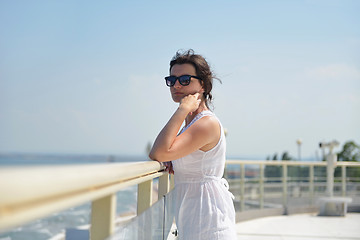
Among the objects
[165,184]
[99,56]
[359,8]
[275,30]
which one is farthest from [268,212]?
[99,56]

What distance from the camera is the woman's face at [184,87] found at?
6.37ft

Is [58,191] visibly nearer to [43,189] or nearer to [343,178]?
[43,189]

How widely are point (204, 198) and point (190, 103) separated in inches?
15.4

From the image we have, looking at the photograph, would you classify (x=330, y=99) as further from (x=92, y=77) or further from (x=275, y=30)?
(x=92, y=77)

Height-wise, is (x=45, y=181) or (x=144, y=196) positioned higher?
(x=45, y=181)

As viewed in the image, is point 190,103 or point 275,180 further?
point 275,180

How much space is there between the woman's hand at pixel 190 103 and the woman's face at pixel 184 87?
0.06 m

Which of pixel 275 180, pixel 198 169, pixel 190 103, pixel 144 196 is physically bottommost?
pixel 275 180

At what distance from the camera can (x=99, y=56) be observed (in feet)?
335

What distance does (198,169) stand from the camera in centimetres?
175

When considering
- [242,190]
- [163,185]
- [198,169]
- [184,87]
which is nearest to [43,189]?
[198,169]

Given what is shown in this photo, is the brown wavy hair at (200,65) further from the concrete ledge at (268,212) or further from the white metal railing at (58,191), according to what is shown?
the concrete ledge at (268,212)

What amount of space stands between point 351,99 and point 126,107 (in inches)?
3269

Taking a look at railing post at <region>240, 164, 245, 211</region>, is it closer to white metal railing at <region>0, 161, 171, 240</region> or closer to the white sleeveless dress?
the white sleeveless dress
